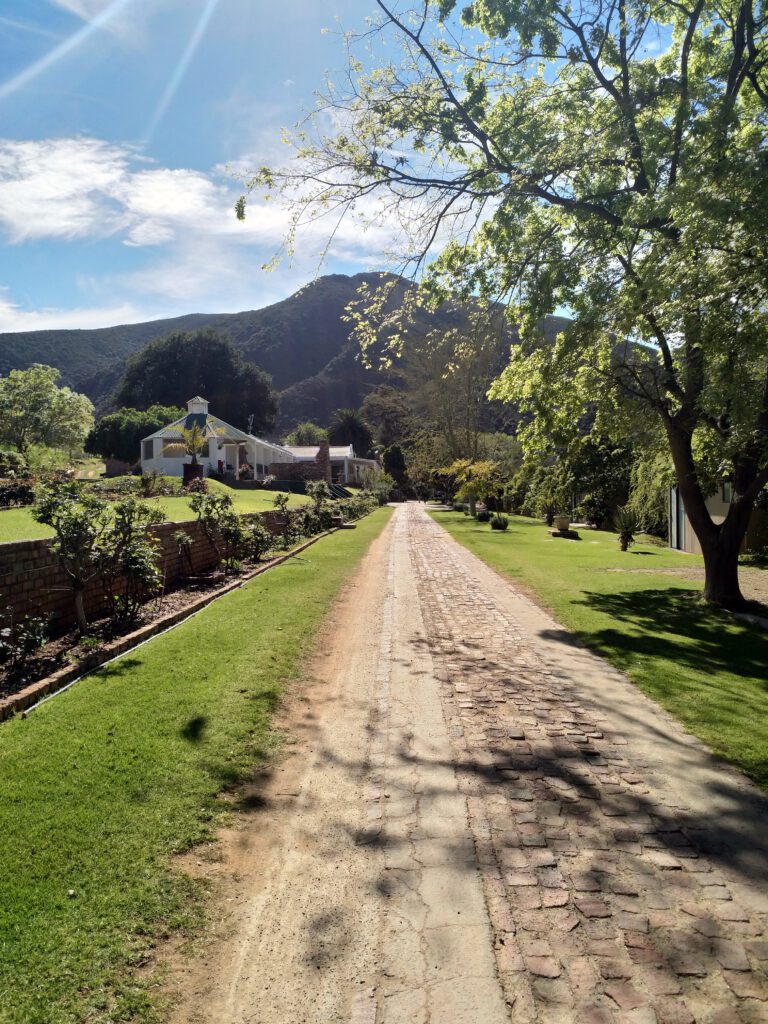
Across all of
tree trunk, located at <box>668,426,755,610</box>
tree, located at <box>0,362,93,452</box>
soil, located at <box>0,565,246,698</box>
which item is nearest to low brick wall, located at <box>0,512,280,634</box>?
soil, located at <box>0,565,246,698</box>

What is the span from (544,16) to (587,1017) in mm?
10846

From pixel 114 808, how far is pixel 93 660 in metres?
2.99

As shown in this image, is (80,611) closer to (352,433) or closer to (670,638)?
(670,638)

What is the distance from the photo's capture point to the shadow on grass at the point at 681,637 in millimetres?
7516

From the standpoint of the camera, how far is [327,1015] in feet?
7.68

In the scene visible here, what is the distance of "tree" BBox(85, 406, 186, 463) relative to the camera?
5891 centimetres

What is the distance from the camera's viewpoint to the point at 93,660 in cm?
632

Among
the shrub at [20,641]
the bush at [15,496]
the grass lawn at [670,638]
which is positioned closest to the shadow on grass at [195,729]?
the shrub at [20,641]

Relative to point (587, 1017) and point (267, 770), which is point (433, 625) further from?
point (587, 1017)

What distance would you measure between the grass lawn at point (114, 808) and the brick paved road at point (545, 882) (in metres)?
0.97

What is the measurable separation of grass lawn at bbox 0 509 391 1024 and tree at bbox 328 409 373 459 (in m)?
89.8

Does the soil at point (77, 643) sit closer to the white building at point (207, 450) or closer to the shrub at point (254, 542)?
the shrub at point (254, 542)

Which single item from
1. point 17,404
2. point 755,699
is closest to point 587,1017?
point 755,699

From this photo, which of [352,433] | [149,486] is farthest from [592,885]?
[352,433]
